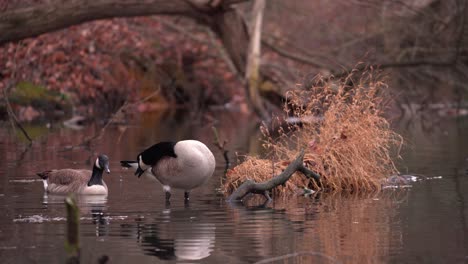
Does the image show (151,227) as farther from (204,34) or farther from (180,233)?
Result: (204,34)

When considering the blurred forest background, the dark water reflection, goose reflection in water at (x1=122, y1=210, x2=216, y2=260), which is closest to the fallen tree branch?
the dark water reflection

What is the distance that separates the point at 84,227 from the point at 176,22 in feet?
97.0


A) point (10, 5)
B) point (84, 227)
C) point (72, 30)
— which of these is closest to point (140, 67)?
point (72, 30)

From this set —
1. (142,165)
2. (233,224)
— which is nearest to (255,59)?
(142,165)

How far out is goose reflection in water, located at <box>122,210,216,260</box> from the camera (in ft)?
33.8

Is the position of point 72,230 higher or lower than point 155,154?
lower

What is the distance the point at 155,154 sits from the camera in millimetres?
14547

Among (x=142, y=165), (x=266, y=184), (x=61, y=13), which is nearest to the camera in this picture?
(x=266, y=184)

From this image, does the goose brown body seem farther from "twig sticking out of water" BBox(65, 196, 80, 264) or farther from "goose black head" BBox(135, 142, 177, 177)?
"twig sticking out of water" BBox(65, 196, 80, 264)

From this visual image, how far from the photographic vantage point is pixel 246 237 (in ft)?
36.7

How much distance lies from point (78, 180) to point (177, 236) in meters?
5.18

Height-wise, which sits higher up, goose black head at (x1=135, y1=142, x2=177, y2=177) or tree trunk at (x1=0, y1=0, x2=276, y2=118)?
tree trunk at (x1=0, y1=0, x2=276, y2=118)

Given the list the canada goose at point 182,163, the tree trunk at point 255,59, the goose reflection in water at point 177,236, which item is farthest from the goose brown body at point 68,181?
the tree trunk at point 255,59

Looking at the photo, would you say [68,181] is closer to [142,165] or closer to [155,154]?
[142,165]
